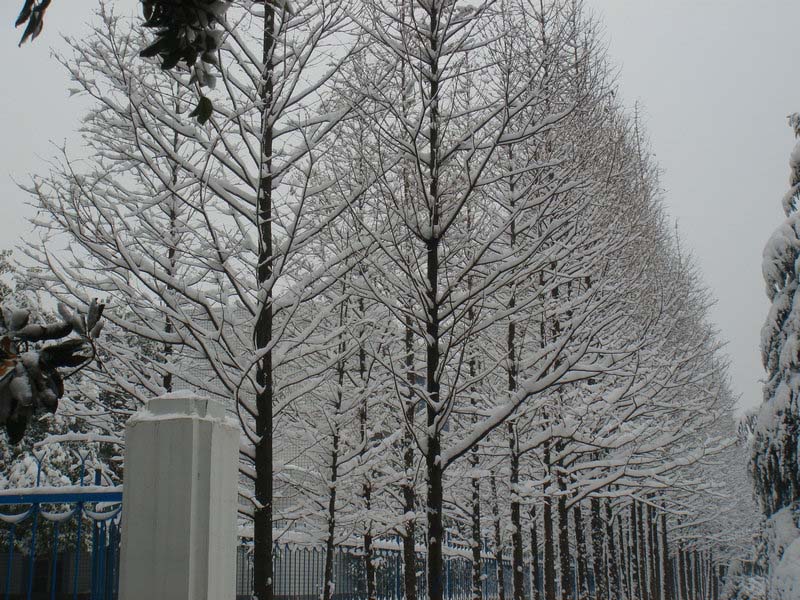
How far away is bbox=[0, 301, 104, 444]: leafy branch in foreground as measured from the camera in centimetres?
181

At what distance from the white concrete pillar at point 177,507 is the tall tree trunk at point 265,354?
3.48 meters

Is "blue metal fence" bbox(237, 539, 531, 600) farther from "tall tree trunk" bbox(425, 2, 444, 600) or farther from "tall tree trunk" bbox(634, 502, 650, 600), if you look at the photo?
"tall tree trunk" bbox(425, 2, 444, 600)

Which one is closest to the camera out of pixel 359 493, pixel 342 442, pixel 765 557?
pixel 765 557

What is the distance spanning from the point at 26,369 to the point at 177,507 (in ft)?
1.62

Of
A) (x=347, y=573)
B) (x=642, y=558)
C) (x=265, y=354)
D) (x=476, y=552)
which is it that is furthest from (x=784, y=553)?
(x=642, y=558)

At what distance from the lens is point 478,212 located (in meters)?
13.0

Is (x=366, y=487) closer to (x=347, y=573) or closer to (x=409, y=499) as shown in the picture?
(x=409, y=499)

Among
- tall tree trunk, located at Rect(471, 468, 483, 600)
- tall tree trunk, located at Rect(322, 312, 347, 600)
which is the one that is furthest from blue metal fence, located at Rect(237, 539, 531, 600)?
tall tree trunk, located at Rect(322, 312, 347, 600)

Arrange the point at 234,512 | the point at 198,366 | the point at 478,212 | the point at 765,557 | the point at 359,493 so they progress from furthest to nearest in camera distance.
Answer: the point at 478,212 < the point at 359,493 < the point at 765,557 < the point at 198,366 < the point at 234,512

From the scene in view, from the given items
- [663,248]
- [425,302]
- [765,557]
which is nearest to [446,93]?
[425,302]

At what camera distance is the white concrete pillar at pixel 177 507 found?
6.42 ft

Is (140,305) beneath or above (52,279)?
beneath

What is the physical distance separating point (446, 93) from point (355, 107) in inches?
60.5

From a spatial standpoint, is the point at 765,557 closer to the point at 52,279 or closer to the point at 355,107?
the point at 355,107
